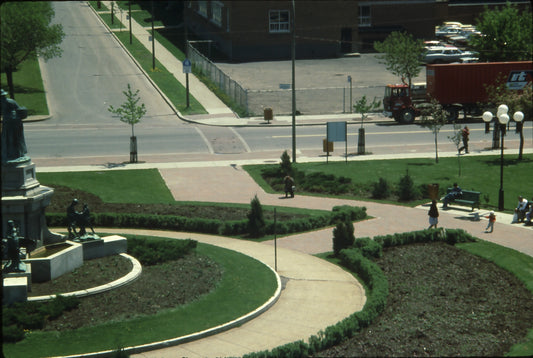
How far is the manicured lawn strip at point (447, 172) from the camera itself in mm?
39062

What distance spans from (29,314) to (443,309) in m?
11.2

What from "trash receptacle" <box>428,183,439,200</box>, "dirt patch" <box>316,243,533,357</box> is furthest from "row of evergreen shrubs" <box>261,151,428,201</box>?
"dirt patch" <box>316,243,533,357</box>

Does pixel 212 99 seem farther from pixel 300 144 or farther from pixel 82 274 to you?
pixel 82 274

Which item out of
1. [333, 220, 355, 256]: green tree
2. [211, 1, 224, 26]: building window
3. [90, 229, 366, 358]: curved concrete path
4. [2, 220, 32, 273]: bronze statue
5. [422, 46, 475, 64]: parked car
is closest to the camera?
[90, 229, 366, 358]: curved concrete path

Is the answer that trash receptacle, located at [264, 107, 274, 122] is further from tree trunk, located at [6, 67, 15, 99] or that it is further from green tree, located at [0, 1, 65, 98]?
tree trunk, located at [6, 67, 15, 99]

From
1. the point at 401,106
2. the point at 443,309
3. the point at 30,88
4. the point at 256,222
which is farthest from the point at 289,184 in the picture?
the point at 30,88

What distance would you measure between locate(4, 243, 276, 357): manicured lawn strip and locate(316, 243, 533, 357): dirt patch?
3915 mm

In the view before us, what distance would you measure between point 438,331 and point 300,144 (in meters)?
32.5

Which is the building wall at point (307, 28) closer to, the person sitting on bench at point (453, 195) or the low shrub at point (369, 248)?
the person sitting on bench at point (453, 195)

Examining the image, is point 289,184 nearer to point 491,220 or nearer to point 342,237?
point 342,237

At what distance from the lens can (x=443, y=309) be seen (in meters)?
22.0

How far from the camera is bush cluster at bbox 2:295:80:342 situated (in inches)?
774

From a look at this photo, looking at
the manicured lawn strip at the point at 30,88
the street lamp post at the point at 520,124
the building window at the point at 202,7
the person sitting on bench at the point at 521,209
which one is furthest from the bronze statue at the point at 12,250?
the building window at the point at 202,7

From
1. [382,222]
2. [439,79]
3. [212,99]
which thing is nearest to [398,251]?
[382,222]
